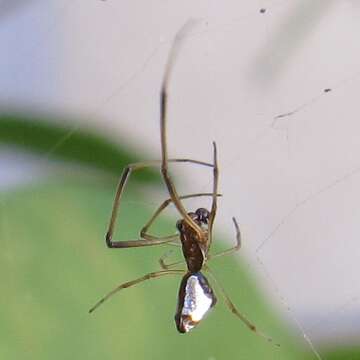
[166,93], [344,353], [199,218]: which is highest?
[166,93]

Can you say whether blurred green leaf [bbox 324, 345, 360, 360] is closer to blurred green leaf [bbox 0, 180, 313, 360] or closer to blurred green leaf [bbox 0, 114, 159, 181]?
blurred green leaf [bbox 0, 180, 313, 360]

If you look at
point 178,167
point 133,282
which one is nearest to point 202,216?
point 133,282

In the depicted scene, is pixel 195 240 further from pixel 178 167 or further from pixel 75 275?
pixel 178 167

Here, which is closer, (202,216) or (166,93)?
(166,93)

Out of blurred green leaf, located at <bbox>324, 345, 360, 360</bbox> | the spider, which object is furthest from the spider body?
blurred green leaf, located at <bbox>324, 345, 360, 360</bbox>

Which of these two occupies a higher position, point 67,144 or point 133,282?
point 67,144

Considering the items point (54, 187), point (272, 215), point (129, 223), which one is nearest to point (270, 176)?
point (272, 215)

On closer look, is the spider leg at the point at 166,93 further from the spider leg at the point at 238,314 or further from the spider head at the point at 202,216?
the spider leg at the point at 238,314

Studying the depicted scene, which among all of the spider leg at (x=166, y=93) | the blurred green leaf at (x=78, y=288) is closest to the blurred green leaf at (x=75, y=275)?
the blurred green leaf at (x=78, y=288)
